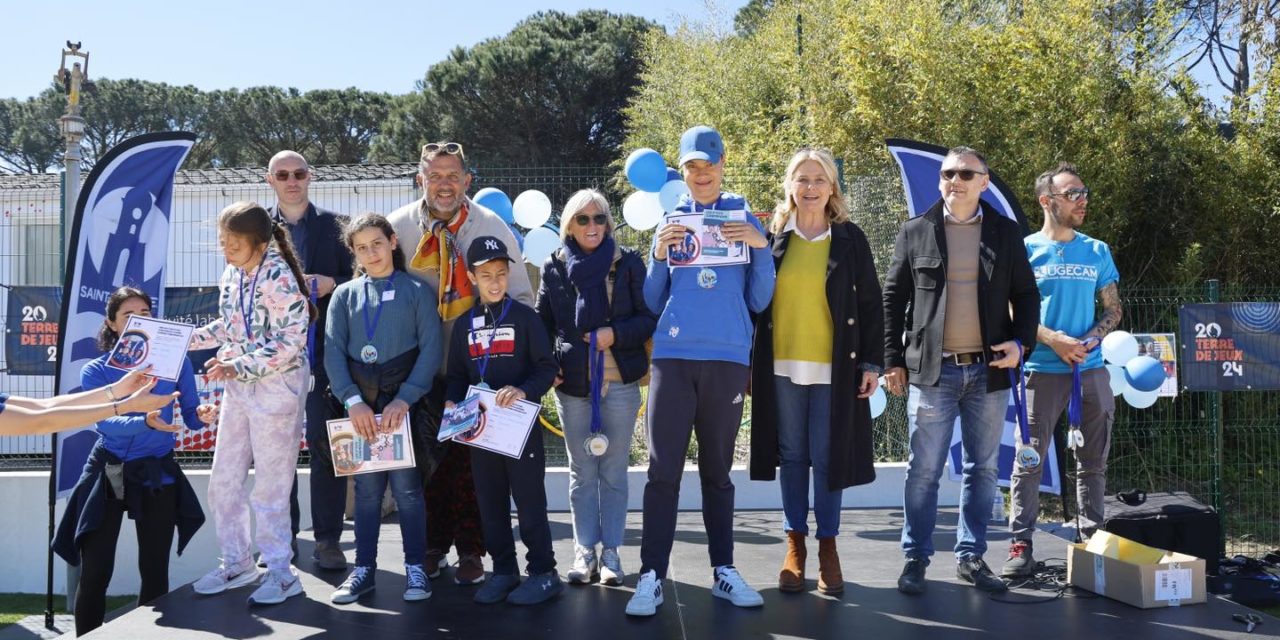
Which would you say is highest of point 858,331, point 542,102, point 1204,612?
point 542,102

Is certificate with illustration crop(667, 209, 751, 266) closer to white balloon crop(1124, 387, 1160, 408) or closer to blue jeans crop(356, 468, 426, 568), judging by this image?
blue jeans crop(356, 468, 426, 568)

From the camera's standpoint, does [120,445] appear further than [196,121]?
No

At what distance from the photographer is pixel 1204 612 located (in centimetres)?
370

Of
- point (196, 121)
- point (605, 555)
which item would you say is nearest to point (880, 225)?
point (605, 555)

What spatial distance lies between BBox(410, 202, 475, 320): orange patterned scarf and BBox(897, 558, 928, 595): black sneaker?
2106 mm

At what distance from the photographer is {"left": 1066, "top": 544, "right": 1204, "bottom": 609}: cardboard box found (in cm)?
372

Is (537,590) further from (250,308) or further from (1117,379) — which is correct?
(1117,379)

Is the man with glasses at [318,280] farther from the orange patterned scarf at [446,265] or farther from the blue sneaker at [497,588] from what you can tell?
the blue sneaker at [497,588]

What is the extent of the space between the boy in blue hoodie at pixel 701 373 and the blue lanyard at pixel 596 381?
0.88ft

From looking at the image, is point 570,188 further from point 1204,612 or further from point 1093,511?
point 1204,612

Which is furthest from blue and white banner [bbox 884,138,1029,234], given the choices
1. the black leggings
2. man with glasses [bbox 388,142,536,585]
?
the black leggings

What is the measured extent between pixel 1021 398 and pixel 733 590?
5.08 feet

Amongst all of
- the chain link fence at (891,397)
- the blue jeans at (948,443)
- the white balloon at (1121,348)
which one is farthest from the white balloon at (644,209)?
the white balloon at (1121,348)

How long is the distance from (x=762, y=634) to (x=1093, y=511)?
220 centimetres
